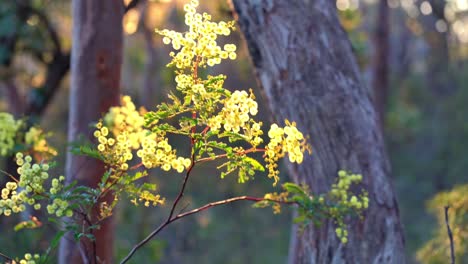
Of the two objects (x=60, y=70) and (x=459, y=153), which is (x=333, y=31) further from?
(x=459, y=153)

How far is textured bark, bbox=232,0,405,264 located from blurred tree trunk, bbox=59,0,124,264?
0.67m

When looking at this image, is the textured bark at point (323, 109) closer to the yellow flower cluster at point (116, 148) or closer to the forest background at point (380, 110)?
the yellow flower cluster at point (116, 148)

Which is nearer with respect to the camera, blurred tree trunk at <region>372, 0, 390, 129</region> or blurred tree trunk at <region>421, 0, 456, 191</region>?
blurred tree trunk at <region>372, 0, 390, 129</region>

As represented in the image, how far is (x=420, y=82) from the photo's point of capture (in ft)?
68.2

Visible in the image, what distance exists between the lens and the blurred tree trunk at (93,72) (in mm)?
3330

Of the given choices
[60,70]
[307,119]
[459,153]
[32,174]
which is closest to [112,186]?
[32,174]

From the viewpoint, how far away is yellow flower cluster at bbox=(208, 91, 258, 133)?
1.92 metres

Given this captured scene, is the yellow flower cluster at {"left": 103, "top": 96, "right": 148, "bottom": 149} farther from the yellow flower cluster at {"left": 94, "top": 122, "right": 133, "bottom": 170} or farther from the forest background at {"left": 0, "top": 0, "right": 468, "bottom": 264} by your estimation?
the forest background at {"left": 0, "top": 0, "right": 468, "bottom": 264}

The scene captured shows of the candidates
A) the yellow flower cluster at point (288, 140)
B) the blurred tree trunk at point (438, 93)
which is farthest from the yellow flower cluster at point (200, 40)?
the blurred tree trunk at point (438, 93)

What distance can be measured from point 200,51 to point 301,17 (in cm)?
139

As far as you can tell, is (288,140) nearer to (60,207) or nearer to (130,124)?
(130,124)

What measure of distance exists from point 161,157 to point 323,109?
1.43 m

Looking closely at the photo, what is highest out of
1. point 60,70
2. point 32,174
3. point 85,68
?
point 60,70

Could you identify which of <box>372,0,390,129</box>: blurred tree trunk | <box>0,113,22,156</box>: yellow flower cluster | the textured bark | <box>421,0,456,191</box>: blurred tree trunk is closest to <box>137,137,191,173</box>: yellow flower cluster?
<box>0,113,22,156</box>: yellow flower cluster
